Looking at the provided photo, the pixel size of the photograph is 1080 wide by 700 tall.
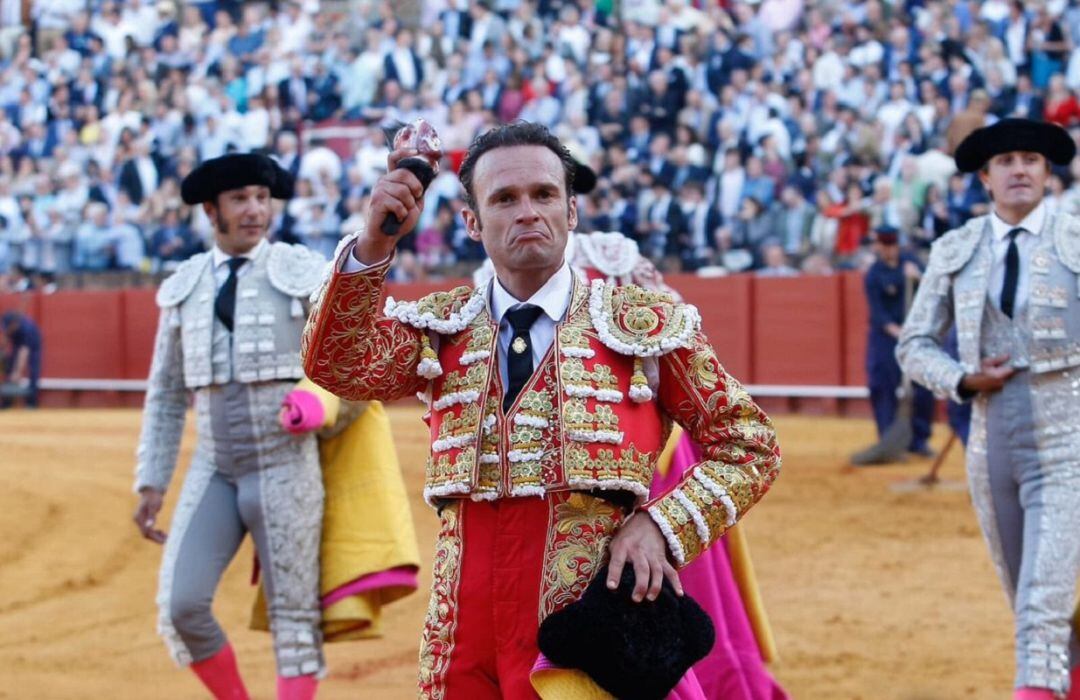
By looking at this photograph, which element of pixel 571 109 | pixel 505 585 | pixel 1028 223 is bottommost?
pixel 505 585

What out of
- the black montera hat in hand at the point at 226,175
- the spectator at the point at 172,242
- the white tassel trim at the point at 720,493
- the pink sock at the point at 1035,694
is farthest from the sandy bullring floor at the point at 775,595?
the spectator at the point at 172,242

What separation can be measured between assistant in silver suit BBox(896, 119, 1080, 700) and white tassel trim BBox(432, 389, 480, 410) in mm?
2211

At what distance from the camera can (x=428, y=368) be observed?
8.69ft

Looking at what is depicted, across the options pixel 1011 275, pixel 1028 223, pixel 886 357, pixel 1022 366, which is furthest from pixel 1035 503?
pixel 886 357

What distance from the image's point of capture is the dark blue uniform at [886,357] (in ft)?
35.8

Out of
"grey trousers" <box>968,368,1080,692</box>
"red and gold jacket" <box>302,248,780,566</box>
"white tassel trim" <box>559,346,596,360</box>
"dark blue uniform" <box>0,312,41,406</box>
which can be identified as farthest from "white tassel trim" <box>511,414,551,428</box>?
"dark blue uniform" <box>0,312,41,406</box>

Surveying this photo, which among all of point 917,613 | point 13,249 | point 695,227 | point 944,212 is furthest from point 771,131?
point 13,249

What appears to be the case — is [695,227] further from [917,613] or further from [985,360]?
[985,360]

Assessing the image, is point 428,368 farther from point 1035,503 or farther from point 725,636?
point 1035,503

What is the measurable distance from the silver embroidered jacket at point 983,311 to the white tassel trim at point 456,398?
2.22 m

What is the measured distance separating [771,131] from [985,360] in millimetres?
8901

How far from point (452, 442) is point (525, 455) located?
13 cm

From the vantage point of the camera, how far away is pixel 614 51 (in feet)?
49.9

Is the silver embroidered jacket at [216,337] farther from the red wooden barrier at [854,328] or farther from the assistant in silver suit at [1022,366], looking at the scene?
the red wooden barrier at [854,328]
